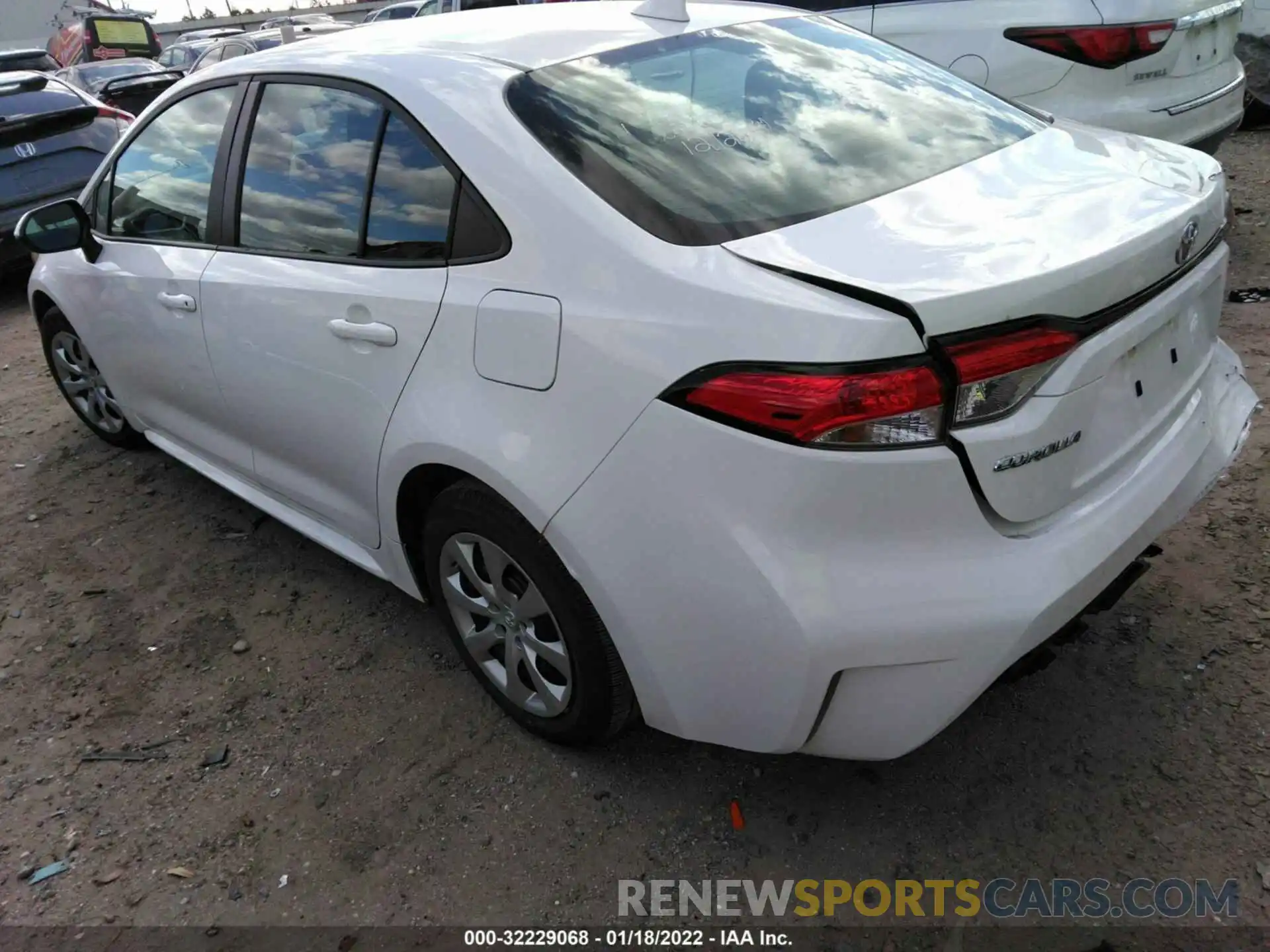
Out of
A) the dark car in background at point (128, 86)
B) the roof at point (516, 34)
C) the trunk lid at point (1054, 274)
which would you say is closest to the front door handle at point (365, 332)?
the roof at point (516, 34)

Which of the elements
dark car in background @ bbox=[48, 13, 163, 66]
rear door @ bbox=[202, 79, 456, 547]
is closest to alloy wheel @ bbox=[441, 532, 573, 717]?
rear door @ bbox=[202, 79, 456, 547]

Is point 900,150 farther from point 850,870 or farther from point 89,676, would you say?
point 89,676

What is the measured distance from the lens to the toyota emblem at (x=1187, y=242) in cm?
191

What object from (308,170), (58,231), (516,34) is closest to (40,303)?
(58,231)

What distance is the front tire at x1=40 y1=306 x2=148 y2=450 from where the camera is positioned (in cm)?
412

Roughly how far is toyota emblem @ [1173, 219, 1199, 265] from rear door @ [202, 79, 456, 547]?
157 centimetres

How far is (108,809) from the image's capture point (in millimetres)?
2418

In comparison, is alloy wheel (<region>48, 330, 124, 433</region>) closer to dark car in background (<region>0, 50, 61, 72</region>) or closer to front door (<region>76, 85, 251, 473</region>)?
front door (<region>76, 85, 251, 473</region>)

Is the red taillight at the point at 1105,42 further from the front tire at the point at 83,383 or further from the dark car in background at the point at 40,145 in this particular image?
the dark car in background at the point at 40,145

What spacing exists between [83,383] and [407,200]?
2806mm

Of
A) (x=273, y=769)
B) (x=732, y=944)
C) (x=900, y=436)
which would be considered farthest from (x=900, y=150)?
(x=273, y=769)

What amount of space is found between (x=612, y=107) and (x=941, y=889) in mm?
1854

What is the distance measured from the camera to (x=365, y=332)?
2293 mm

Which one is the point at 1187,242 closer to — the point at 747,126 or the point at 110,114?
the point at 747,126
